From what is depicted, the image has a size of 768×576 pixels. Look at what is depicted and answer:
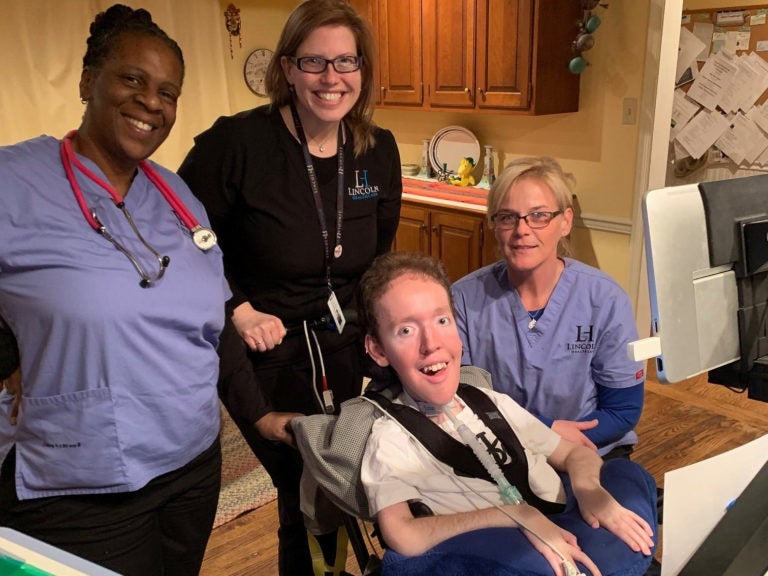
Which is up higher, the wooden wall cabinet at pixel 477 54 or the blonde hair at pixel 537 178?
the wooden wall cabinet at pixel 477 54

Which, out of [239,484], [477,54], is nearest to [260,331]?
[239,484]

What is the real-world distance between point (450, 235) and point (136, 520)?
3.04 m

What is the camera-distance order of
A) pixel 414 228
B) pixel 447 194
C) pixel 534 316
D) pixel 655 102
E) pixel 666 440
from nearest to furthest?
pixel 534 316
pixel 666 440
pixel 655 102
pixel 447 194
pixel 414 228

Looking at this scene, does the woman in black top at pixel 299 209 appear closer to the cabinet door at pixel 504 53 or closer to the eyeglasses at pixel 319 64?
the eyeglasses at pixel 319 64

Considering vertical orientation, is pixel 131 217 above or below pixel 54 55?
below

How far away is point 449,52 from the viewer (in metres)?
3.81

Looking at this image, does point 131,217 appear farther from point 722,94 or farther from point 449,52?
point 722,94

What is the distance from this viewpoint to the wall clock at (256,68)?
480cm

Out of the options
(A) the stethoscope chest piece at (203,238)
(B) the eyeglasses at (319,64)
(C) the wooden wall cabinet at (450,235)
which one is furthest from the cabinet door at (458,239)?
(A) the stethoscope chest piece at (203,238)

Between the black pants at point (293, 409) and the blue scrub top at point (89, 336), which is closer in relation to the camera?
the blue scrub top at point (89, 336)

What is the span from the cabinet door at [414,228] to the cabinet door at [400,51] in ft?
2.28

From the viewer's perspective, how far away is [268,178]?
4.79 ft

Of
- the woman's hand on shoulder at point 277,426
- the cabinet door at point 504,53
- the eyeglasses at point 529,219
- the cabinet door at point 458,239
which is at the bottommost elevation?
the cabinet door at point 458,239

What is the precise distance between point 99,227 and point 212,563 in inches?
61.8
